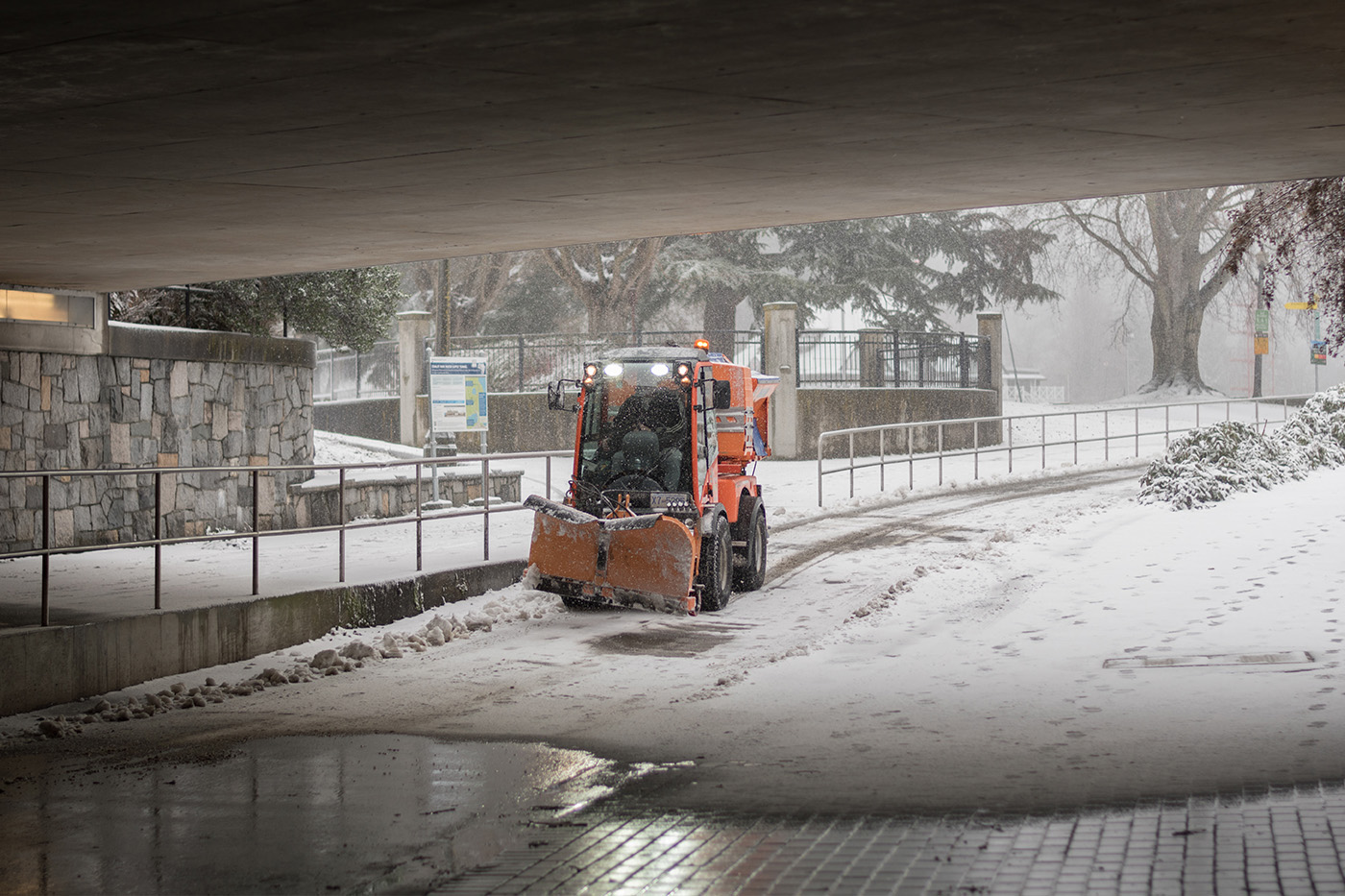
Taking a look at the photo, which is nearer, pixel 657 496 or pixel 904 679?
pixel 904 679

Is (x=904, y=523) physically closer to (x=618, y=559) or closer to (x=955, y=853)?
(x=618, y=559)

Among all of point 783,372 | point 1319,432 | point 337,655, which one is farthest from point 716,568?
point 783,372

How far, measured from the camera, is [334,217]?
1040cm

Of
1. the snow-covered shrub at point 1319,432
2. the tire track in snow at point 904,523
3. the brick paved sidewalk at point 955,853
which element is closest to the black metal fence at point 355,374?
the tire track in snow at point 904,523

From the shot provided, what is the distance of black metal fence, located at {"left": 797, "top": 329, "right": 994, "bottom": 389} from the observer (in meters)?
32.4

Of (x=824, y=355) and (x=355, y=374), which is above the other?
(x=824, y=355)

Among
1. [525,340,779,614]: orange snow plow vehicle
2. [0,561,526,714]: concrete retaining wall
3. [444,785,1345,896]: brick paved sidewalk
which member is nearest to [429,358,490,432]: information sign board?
[525,340,779,614]: orange snow plow vehicle

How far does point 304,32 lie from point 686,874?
3.70 metres

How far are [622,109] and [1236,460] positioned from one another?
47.1 ft

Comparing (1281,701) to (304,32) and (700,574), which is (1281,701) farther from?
(304,32)

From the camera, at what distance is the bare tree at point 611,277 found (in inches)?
1430

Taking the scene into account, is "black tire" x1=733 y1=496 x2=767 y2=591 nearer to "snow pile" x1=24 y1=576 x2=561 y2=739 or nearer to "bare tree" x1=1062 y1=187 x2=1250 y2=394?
"snow pile" x1=24 y1=576 x2=561 y2=739

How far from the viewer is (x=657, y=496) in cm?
1298

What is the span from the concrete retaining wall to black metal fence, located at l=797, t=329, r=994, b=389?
20.0 metres
